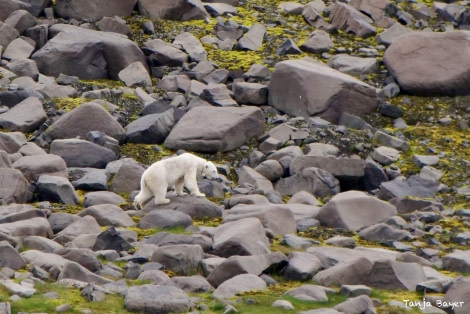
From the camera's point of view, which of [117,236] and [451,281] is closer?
[451,281]

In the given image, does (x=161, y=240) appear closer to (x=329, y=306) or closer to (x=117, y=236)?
(x=117, y=236)

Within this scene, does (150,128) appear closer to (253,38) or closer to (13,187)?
(13,187)

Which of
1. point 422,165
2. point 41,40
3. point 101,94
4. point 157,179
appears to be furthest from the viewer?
point 41,40

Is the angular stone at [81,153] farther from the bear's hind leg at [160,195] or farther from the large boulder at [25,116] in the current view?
the bear's hind leg at [160,195]

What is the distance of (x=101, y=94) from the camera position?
30.3m

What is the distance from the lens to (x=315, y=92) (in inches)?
1176

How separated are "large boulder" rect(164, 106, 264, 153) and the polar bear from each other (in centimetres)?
398

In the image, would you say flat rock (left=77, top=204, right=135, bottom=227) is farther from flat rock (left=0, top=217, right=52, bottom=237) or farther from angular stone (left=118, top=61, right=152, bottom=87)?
angular stone (left=118, top=61, right=152, bottom=87)

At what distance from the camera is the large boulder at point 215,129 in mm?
27500

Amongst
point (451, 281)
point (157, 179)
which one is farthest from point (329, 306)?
point (157, 179)

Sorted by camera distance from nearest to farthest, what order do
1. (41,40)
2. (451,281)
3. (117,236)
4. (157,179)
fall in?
1. (451,281)
2. (117,236)
3. (157,179)
4. (41,40)

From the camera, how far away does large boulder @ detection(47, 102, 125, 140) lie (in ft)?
90.0

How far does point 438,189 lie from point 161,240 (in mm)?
8824

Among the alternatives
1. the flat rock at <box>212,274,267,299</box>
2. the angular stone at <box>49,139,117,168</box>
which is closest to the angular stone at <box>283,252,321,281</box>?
the flat rock at <box>212,274,267,299</box>
